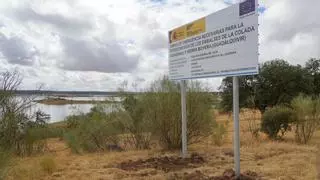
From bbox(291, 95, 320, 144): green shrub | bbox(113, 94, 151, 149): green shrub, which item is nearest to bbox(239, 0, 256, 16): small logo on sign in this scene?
bbox(113, 94, 151, 149): green shrub

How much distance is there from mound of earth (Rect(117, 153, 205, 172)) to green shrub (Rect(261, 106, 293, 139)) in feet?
19.2

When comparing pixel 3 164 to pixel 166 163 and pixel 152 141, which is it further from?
pixel 152 141

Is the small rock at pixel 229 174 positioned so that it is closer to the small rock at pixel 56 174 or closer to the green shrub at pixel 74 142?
the small rock at pixel 56 174

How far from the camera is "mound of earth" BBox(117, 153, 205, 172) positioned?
1284cm

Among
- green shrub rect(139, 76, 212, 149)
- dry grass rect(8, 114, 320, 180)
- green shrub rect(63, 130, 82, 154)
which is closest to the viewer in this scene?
dry grass rect(8, 114, 320, 180)

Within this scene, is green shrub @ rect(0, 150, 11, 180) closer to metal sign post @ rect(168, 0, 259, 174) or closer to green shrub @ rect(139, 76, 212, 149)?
metal sign post @ rect(168, 0, 259, 174)

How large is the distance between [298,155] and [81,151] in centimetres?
931

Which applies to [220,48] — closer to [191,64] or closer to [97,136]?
[191,64]

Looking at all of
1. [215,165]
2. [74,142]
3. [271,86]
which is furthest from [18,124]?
[271,86]

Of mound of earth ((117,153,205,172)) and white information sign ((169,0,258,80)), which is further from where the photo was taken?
mound of earth ((117,153,205,172))

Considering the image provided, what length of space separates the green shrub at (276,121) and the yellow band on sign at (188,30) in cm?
640

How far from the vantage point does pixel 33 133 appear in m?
19.6

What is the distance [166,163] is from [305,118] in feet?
26.7

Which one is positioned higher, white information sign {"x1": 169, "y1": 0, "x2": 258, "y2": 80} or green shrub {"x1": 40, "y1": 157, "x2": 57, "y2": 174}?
white information sign {"x1": 169, "y1": 0, "x2": 258, "y2": 80}
